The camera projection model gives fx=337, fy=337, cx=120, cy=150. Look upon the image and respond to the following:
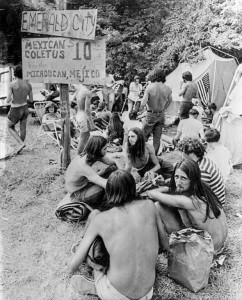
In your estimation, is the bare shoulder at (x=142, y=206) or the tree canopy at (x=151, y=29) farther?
the tree canopy at (x=151, y=29)

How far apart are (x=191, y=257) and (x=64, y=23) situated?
3272 mm

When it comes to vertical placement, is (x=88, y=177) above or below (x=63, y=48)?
below

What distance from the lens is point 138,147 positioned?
3.97 m

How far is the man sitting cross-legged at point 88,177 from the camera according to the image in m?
3.50

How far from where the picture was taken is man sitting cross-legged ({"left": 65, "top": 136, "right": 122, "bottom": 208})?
11.5 ft

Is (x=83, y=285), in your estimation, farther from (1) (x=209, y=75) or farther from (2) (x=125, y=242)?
(1) (x=209, y=75)

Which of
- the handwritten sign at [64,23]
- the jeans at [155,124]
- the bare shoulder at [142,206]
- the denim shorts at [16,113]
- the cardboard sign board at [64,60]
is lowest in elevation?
the denim shorts at [16,113]

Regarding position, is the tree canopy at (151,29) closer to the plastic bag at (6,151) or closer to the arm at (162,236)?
the plastic bag at (6,151)

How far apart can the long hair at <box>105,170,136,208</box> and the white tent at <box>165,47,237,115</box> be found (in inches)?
298

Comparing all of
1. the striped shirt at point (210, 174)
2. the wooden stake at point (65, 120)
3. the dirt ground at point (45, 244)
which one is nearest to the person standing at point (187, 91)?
the dirt ground at point (45, 244)

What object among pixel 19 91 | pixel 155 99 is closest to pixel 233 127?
pixel 155 99

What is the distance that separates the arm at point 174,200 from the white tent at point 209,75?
23.0 feet

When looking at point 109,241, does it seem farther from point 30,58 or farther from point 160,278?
point 30,58

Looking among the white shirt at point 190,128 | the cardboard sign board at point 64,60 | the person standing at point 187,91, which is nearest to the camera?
the cardboard sign board at point 64,60
